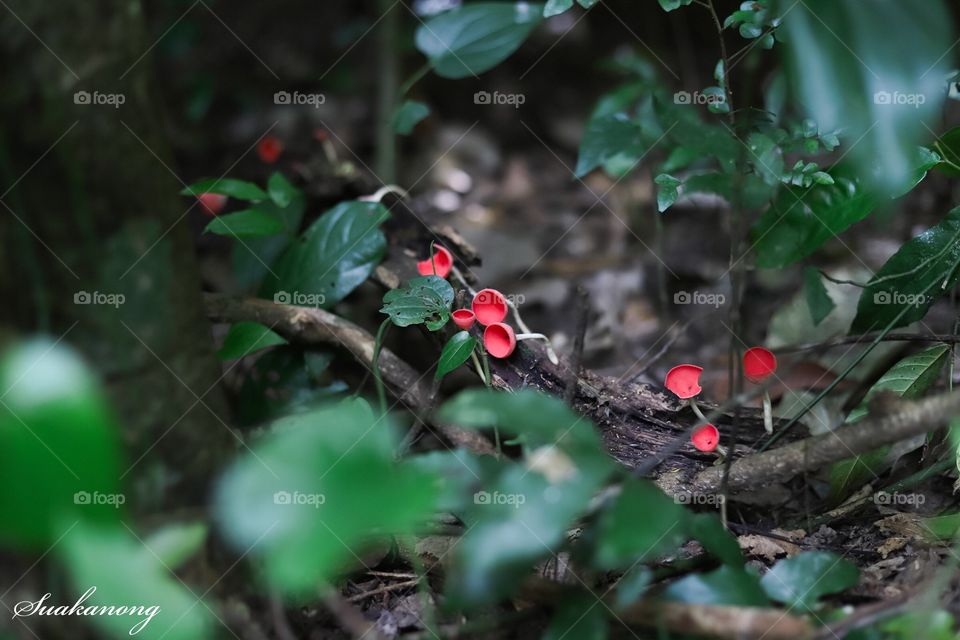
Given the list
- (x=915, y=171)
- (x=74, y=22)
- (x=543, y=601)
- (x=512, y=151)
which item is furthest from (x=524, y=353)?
Result: (x=512, y=151)

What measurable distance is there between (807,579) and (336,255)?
4.61ft

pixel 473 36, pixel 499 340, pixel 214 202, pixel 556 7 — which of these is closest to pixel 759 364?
pixel 499 340

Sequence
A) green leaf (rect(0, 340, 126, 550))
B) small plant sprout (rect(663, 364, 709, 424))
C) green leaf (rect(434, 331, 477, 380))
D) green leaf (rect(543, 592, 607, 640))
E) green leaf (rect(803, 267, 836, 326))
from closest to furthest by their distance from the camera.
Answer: green leaf (rect(0, 340, 126, 550)), green leaf (rect(543, 592, 607, 640)), green leaf (rect(434, 331, 477, 380)), small plant sprout (rect(663, 364, 709, 424)), green leaf (rect(803, 267, 836, 326))

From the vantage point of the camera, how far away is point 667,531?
1199mm

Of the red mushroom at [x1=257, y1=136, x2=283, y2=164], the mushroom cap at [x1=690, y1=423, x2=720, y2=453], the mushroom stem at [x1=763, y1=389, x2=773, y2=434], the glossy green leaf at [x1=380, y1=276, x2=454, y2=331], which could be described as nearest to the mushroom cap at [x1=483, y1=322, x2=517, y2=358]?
the glossy green leaf at [x1=380, y1=276, x2=454, y2=331]

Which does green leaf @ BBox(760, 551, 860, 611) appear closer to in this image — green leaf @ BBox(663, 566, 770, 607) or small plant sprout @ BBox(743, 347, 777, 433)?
green leaf @ BBox(663, 566, 770, 607)

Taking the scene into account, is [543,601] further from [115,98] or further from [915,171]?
[915,171]

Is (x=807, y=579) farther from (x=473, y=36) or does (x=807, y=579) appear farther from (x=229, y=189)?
(x=473, y=36)

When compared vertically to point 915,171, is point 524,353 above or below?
below

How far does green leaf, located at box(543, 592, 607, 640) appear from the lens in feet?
3.97

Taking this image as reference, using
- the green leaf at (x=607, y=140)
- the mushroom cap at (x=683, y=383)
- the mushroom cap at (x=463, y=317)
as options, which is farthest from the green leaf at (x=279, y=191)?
the mushroom cap at (x=683, y=383)

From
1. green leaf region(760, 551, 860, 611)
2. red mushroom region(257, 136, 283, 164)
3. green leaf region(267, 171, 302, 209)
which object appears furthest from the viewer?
red mushroom region(257, 136, 283, 164)

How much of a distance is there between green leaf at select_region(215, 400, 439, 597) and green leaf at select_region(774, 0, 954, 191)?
2.37ft

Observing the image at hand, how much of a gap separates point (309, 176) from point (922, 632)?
2.02 m
